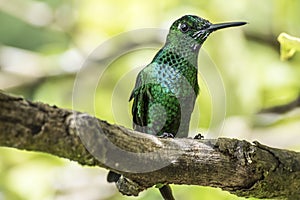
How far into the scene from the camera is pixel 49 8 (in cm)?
355

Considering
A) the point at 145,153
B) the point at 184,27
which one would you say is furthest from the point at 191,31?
the point at 145,153

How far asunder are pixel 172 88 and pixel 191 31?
20 cm

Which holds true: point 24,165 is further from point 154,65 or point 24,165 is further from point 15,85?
point 154,65

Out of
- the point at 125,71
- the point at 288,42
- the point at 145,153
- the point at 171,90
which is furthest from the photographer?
the point at 125,71

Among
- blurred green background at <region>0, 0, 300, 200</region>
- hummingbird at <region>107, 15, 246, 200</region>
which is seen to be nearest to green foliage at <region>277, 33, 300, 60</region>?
hummingbird at <region>107, 15, 246, 200</region>

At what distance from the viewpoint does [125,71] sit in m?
3.20

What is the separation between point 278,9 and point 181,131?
1156mm

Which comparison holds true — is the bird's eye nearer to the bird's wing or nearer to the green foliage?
the bird's wing

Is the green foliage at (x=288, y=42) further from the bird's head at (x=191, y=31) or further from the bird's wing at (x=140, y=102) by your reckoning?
the bird's wing at (x=140, y=102)

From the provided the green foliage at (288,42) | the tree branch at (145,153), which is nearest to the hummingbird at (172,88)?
the green foliage at (288,42)

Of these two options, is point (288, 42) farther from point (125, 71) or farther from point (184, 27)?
point (125, 71)

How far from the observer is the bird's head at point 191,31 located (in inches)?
82.2

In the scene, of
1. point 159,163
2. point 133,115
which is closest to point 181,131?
point 133,115

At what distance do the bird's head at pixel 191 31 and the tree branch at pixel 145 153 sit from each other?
0.48 metres
